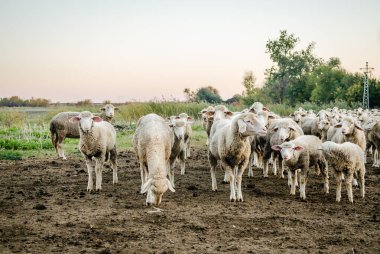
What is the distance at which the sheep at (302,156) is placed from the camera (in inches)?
380

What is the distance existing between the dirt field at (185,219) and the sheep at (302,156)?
1.46ft

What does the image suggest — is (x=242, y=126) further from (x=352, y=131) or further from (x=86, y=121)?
(x=352, y=131)

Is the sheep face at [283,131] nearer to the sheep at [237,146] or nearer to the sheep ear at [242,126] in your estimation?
the sheep at [237,146]

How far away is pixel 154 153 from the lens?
8.67 meters

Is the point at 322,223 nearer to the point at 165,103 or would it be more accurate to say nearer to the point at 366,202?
the point at 366,202

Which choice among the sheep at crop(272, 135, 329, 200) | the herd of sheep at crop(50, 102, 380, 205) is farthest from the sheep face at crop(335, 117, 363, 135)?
the sheep at crop(272, 135, 329, 200)

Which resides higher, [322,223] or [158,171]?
[158,171]

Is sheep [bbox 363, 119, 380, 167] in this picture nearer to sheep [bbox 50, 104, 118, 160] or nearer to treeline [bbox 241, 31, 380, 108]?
sheep [bbox 50, 104, 118, 160]

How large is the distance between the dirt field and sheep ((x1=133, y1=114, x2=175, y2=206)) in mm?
504

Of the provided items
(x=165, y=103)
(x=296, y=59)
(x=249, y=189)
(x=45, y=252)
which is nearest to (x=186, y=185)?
(x=249, y=189)

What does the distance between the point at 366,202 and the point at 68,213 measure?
6.05 m

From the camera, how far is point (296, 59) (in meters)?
77.5

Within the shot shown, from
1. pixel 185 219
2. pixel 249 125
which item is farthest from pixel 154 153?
pixel 249 125

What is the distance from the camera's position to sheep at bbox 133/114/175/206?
815cm
